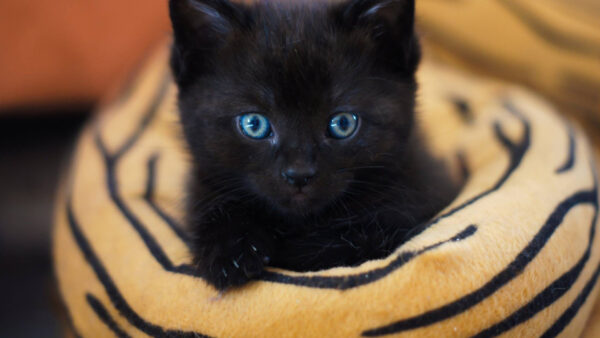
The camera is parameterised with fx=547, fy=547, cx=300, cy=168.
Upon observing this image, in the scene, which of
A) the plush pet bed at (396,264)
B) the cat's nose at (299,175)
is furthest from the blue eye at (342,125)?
the plush pet bed at (396,264)

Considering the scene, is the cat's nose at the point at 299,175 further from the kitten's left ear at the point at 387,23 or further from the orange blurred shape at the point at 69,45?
the orange blurred shape at the point at 69,45

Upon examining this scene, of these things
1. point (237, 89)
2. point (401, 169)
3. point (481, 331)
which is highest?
point (237, 89)

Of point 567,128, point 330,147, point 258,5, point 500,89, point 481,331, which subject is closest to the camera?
point 481,331

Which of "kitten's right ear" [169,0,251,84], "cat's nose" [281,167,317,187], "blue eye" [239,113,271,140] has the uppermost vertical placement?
"kitten's right ear" [169,0,251,84]

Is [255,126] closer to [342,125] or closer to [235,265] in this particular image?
[342,125]

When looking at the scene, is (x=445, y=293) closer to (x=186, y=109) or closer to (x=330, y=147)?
(x=330, y=147)

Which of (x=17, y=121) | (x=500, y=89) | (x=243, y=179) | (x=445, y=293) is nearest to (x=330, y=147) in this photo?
Result: (x=243, y=179)

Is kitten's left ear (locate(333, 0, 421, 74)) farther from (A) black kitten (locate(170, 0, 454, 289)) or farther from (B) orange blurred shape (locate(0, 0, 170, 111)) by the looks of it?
(B) orange blurred shape (locate(0, 0, 170, 111))

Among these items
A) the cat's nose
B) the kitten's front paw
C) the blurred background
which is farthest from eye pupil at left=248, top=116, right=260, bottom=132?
the blurred background
